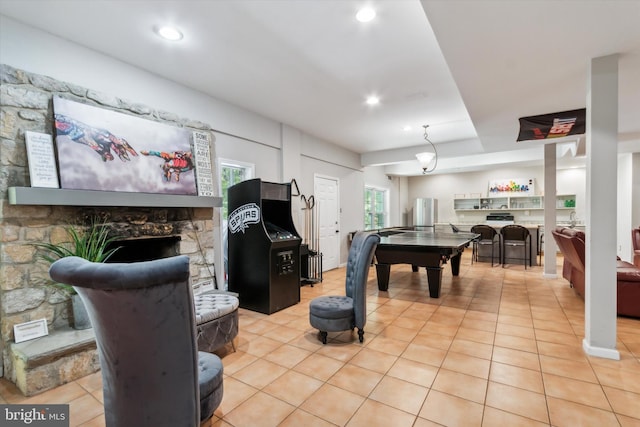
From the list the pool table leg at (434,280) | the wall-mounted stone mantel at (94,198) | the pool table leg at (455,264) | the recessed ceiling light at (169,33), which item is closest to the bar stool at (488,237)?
the pool table leg at (455,264)

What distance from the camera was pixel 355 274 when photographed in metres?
2.97

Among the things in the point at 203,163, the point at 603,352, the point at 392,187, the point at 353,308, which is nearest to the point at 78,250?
the point at 203,163

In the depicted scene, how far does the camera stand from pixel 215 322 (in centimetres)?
258

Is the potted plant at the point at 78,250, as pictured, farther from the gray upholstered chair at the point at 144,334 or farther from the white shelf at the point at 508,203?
the white shelf at the point at 508,203

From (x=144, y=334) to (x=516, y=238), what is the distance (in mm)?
7757

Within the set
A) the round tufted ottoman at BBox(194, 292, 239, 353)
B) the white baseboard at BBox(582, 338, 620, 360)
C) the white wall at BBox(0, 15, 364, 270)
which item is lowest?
the white baseboard at BBox(582, 338, 620, 360)

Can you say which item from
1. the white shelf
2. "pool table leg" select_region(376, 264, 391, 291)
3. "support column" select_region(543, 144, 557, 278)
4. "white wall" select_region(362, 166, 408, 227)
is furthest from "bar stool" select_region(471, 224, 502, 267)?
"pool table leg" select_region(376, 264, 391, 291)

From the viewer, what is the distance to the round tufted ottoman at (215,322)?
8.16 feet

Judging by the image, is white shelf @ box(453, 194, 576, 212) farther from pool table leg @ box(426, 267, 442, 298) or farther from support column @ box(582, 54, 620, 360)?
support column @ box(582, 54, 620, 360)

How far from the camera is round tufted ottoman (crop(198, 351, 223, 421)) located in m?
1.62

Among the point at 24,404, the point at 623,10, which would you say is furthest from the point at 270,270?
the point at 623,10

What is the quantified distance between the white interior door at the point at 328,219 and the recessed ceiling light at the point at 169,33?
391 cm

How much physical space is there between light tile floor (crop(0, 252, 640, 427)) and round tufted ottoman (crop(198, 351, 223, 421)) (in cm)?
24

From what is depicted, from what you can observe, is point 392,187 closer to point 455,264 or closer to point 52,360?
point 455,264
